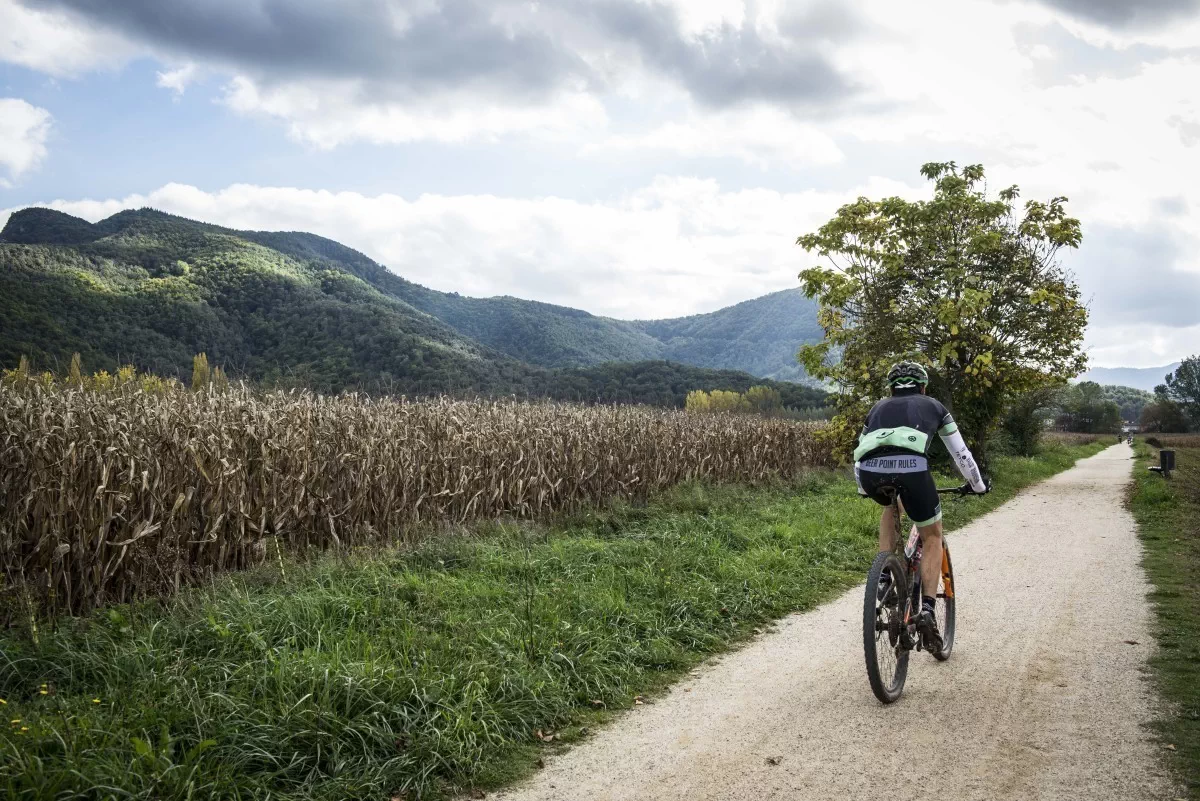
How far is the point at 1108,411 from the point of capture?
101375 mm

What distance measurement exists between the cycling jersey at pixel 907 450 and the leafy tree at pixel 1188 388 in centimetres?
10100

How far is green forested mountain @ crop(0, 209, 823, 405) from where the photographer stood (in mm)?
37156

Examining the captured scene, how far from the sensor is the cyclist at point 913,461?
5320mm

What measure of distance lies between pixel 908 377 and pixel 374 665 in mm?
4006

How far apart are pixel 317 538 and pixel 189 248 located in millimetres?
79038

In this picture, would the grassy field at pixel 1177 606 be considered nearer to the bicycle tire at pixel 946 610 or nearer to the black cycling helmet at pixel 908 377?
the bicycle tire at pixel 946 610

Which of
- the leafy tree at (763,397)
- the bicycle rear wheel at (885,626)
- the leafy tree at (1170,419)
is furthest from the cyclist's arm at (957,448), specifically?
the leafy tree at (1170,419)

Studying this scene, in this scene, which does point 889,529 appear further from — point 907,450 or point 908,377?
point 908,377

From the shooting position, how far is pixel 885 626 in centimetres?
512

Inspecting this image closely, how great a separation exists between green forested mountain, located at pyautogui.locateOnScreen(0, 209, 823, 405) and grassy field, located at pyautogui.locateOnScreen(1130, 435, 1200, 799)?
1284 cm

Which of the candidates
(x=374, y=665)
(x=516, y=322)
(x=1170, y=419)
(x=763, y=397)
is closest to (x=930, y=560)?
(x=374, y=665)

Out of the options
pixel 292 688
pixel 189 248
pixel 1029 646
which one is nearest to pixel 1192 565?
pixel 1029 646

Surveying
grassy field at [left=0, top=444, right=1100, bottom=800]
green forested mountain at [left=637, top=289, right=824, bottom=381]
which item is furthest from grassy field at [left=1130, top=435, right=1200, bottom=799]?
green forested mountain at [left=637, top=289, right=824, bottom=381]

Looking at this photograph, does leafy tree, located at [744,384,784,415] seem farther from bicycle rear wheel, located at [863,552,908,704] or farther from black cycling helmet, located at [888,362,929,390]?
bicycle rear wheel, located at [863,552,908,704]
